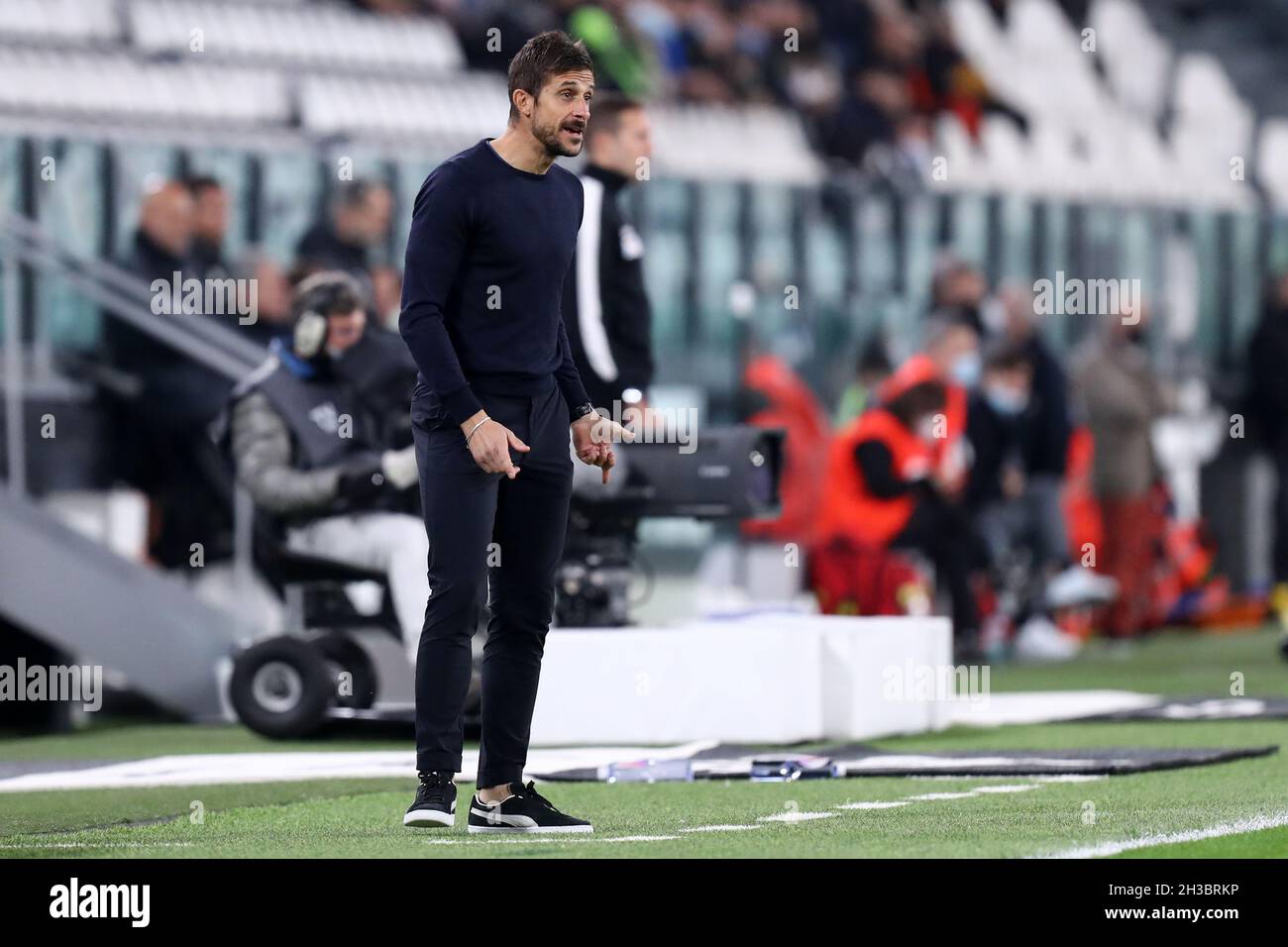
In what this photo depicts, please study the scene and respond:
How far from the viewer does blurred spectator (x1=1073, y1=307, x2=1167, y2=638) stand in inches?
723

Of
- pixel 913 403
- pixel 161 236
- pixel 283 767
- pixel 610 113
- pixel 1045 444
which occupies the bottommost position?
pixel 283 767

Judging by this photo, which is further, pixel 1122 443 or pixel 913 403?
pixel 1122 443

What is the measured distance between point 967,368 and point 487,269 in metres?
10.5

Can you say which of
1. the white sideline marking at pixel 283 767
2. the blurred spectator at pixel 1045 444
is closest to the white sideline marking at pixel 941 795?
the white sideline marking at pixel 283 767

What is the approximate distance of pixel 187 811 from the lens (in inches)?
321

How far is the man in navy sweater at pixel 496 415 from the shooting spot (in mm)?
6941

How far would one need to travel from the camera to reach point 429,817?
7113 mm

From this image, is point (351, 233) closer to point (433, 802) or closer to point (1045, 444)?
point (1045, 444)

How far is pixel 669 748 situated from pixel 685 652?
0.39 m

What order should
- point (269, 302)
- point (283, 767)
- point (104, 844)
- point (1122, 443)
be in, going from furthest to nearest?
point (1122, 443) < point (269, 302) < point (283, 767) < point (104, 844)

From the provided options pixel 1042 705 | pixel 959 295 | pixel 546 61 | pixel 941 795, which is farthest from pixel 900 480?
pixel 546 61

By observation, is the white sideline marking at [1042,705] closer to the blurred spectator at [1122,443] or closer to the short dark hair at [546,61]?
the short dark hair at [546,61]
